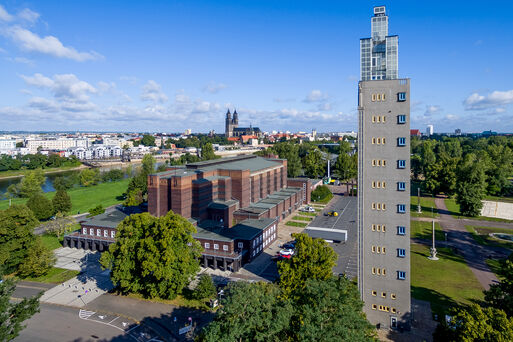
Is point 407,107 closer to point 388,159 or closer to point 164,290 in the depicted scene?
point 388,159

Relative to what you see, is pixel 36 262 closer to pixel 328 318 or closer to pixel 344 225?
pixel 328 318

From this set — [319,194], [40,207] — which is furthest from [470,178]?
[40,207]

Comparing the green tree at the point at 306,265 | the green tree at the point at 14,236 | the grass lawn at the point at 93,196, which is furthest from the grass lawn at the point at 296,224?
the grass lawn at the point at 93,196

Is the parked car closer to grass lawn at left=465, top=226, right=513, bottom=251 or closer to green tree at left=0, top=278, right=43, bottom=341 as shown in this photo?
grass lawn at left=465, top=226, right=513, bottom=251

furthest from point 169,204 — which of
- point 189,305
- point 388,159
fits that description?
point 388,159

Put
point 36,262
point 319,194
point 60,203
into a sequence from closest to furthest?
point 36,262, point 60,203, point 319,194

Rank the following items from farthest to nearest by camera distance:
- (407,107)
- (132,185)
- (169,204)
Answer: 1. (132,185)
2. (169,204)
3. (407,107)

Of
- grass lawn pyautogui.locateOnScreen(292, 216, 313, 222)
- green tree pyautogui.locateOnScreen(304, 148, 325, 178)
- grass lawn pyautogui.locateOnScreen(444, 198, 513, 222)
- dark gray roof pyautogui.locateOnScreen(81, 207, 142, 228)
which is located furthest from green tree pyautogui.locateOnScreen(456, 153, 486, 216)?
dark gray roof pyautogui.locateOnScreen(81, 207, 142, 228)
